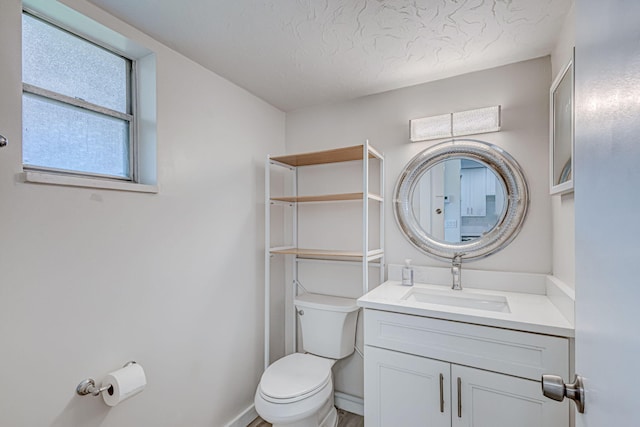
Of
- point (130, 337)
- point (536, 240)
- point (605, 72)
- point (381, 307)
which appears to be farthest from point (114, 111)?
point (536, 240)

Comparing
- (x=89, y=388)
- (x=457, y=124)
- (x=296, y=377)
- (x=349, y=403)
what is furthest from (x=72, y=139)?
(x=349, y=403)

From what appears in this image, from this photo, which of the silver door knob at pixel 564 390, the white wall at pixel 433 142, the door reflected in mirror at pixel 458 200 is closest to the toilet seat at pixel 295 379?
the white wall at pixel 433 142

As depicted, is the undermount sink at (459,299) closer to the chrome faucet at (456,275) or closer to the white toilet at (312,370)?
the chrome faucet at (456,275)

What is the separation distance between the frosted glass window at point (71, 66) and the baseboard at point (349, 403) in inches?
89.8

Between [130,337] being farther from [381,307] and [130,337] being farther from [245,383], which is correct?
[381,307]

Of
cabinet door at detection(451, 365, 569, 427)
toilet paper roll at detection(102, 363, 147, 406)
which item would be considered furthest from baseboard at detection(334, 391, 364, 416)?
toilet paper roll at detection(102, 363, 147, 406)

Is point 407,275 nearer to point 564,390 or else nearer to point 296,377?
point 296,377

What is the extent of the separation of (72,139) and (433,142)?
6.36 ft

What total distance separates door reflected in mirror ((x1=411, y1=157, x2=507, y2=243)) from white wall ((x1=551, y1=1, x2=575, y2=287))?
11.6 inches

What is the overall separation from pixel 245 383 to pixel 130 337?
95 cm

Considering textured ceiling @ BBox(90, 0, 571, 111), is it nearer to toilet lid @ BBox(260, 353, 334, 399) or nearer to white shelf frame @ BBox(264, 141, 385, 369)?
white shelf frame @ BBox(264, 141, 385, 369)

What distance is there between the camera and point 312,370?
1804mm

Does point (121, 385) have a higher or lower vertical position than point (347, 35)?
lower

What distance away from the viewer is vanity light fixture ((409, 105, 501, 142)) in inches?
69.1
